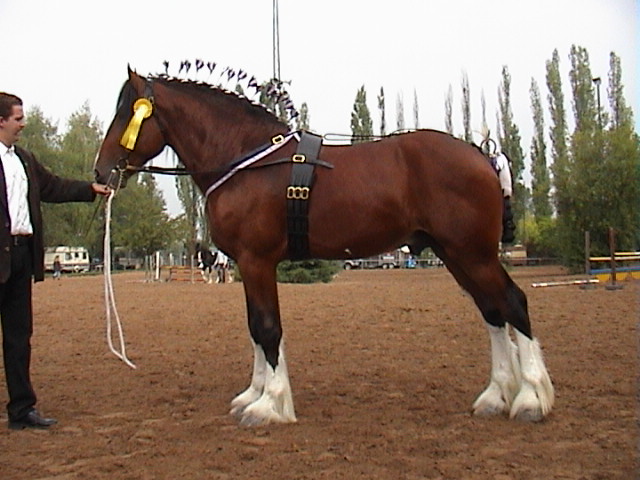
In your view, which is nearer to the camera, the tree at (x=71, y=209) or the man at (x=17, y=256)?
the man at (x=17, y=256)

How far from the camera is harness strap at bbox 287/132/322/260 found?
15.3ft

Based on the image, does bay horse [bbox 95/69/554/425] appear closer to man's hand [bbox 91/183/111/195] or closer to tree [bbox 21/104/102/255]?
man's hand [bbox 91/183/111/195]

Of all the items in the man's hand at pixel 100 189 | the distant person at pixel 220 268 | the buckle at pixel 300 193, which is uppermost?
the man's hand at pixel 100 189

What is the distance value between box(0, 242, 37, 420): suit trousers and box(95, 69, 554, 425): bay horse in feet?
3.87

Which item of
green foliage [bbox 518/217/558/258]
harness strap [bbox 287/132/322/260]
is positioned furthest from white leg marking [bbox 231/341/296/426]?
green foliage [bbox 518/217/558/258]

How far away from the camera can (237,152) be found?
504 cm

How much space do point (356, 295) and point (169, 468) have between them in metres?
12.3

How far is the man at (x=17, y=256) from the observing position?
14.9 ft

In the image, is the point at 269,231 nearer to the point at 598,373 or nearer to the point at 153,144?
the point at 153,144

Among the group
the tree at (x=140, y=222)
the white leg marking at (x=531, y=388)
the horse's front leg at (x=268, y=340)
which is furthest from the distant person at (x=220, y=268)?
the white leg marking at (x=531, y=388)

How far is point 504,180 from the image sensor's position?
498cm

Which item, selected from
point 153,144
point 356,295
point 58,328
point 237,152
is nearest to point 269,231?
point 237,152

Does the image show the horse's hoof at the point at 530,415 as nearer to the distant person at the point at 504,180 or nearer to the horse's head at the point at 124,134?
the distant person at the point at 504,180

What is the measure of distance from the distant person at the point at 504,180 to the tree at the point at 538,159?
1765 inches
